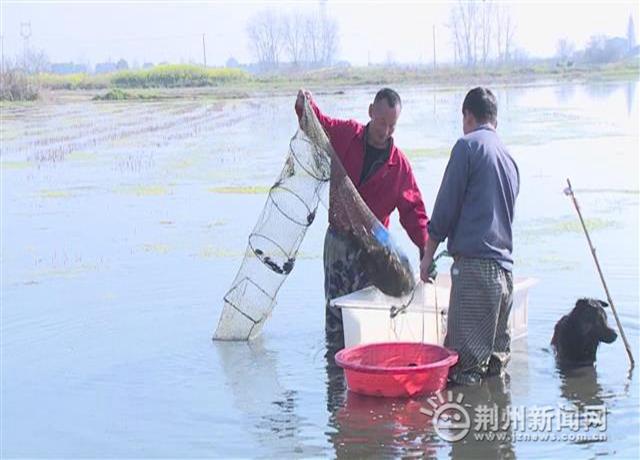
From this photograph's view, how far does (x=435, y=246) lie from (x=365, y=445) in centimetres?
125

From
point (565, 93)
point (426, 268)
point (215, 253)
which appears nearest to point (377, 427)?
point (426, 268)

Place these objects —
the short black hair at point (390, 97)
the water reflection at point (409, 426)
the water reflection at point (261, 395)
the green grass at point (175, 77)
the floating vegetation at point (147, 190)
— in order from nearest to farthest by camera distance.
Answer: the water reflection at point (409, 426), the water reflection at point (261, 395), the short black hair at point (390, 97), the floating vegetation at point (147, 190), the green grass at point (175, 77)

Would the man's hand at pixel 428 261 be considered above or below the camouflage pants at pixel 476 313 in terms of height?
above

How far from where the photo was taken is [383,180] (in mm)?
7070

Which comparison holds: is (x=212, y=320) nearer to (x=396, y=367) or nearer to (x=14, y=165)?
(x=396, y=367)

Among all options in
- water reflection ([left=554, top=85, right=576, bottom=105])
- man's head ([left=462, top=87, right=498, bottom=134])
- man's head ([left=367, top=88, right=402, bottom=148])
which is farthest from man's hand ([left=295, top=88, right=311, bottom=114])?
water reflection ([left=554, top=85, right=576, bottom=105])

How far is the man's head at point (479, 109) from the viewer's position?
6.15 metres

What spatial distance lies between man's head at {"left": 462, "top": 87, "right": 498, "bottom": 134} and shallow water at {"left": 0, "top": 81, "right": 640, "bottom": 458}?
1.61m

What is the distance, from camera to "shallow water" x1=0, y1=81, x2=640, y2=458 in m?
5.93

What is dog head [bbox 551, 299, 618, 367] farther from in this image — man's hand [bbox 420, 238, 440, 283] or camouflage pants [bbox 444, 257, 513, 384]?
man's hand [bbox 420, 238, 440, 283]

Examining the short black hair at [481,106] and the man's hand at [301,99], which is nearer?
the short black hair at [481,106]

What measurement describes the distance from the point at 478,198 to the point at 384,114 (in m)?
1.05

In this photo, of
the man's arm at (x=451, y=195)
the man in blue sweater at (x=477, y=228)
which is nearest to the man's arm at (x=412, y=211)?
the man in blue sweater at (x=477, y=228)

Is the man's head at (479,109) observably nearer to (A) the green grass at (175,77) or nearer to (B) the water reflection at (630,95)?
(B) the water reflection at (630,95)
